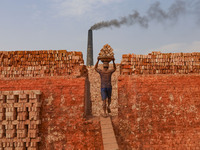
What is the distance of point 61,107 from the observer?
7.67 metres

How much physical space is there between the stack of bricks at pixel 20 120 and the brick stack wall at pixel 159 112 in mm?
2932

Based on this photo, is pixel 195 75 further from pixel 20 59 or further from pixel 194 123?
pixel 20 59

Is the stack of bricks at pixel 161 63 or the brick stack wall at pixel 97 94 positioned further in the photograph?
the brick stack wall at pixel 97 94

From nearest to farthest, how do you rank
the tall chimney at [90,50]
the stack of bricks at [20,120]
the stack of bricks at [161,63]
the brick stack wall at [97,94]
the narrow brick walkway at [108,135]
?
the narrow brick walkway at [108,135]
the stack of bricks at [20,120]
the stack of bricks at [161,63]
the brick stack wall at [97,94]
the tall chimney at [90,50]

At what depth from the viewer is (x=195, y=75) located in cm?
785

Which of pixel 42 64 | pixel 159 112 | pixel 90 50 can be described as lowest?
pixel 159 112

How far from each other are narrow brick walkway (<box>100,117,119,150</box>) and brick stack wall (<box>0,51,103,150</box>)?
41 cm

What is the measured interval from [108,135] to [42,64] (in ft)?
12.1

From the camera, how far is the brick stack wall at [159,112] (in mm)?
7406

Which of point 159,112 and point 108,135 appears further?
point 159,112

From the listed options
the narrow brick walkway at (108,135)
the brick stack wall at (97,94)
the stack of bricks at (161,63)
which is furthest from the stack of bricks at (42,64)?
the brick stack wall at (97,94)

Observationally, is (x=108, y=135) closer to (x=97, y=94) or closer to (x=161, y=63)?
(x=161, y=63)

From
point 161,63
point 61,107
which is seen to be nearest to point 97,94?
point 61,107

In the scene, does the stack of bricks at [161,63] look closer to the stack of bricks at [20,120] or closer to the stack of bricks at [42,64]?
the stack of bricks at [42,64]
